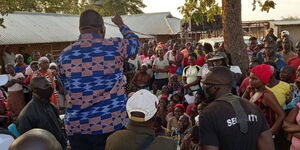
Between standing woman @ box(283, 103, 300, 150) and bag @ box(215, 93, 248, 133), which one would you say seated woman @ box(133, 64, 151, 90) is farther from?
bag @ box(215, 93, 248, 133)

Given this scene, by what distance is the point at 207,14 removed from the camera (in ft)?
30.6

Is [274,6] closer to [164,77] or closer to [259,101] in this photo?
[164,77]

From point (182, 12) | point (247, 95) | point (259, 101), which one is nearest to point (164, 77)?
point (182, 12)

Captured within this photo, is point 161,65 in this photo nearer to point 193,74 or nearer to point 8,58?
point 193,74

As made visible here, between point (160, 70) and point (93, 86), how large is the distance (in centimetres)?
734

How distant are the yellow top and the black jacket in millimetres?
2459

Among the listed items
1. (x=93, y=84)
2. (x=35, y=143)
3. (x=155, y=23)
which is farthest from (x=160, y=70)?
(x=155, y=23)

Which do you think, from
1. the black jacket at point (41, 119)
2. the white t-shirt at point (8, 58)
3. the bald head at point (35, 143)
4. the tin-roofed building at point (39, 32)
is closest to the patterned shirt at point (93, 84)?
the black jacket at point (41, 119)

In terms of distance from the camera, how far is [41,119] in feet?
10.6

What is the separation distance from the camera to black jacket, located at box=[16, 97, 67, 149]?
3.18m

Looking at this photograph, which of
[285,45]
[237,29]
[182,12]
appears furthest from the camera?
[182,12]

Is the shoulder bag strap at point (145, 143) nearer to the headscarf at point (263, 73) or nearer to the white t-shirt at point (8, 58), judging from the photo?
the headscarf at point (263, 73)

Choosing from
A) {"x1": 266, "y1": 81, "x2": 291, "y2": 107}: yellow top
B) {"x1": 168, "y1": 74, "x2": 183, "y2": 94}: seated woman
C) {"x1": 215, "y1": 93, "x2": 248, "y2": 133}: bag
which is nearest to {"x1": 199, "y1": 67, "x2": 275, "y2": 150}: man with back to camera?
{"x1": 215, "y1": 93, "x2": 248, "y2": 133}: bag

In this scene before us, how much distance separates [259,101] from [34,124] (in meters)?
2.31
